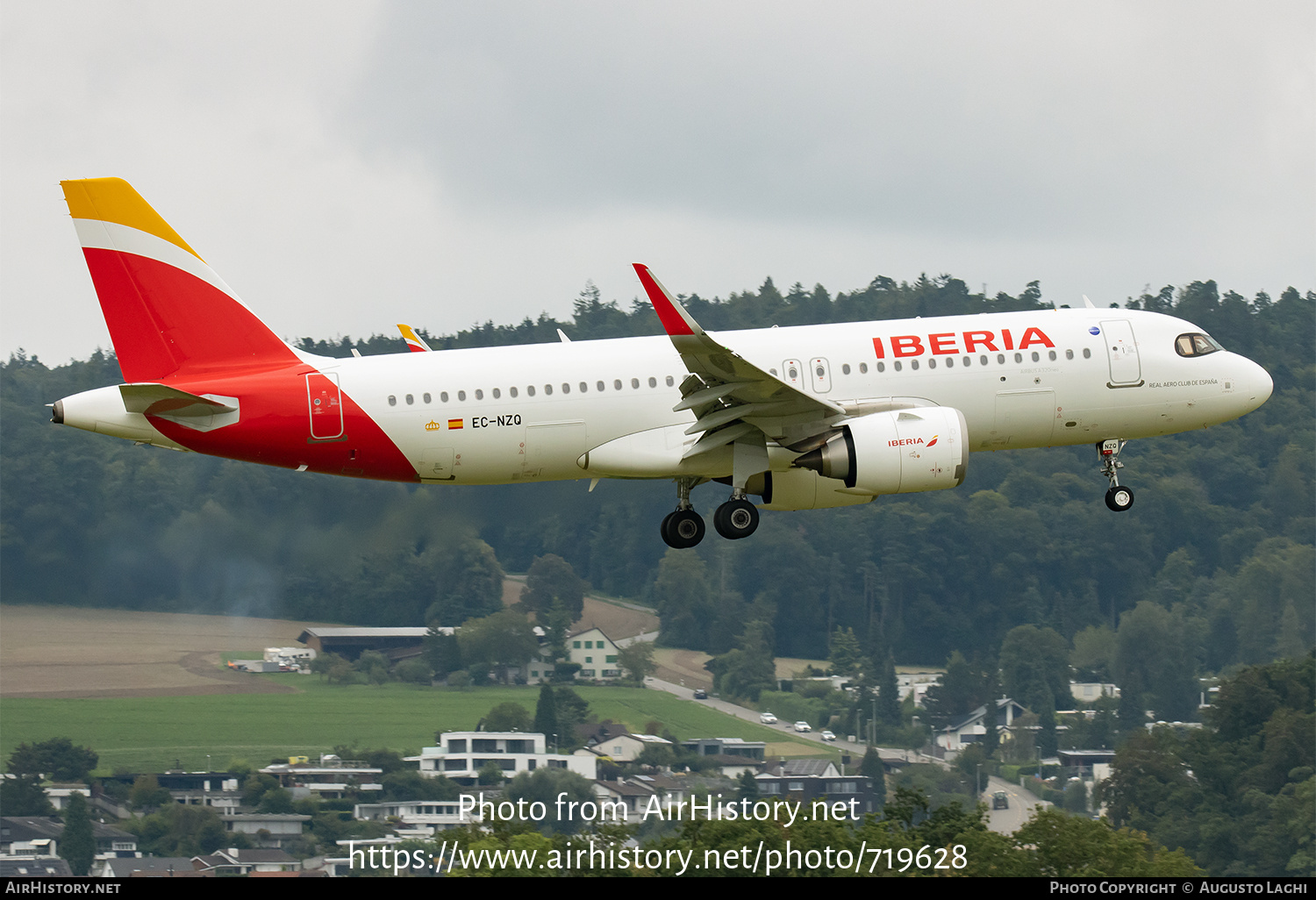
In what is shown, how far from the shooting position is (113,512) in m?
84.0

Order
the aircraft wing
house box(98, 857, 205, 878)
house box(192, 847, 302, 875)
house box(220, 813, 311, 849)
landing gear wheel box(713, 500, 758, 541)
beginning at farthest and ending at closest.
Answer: house box(220, 813, 311, 849) < house box(192, 847, 302, 875) < house box(98, 857, 205, 878) < landing gear wheel box(713, 500, 758, 541) < the aircraft wing

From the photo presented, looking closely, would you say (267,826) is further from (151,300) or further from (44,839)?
(151,300)

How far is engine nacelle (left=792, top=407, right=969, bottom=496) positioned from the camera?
35.3 metres

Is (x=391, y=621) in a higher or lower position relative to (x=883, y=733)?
higher

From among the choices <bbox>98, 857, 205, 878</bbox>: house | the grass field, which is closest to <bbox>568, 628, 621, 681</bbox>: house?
the grass field

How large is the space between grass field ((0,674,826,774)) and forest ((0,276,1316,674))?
5558 mm

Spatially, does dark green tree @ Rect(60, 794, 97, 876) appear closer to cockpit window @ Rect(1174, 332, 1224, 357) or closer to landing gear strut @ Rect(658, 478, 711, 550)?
landing gear strut @ Rect(658, 478, 711, 550)

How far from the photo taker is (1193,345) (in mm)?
39531

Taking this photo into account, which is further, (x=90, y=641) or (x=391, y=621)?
(x=391, y=621)

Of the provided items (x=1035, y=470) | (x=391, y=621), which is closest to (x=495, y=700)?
(x=391, y=621)

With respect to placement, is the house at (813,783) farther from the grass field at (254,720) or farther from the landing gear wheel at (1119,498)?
the landing gear wheel at (1119,498)

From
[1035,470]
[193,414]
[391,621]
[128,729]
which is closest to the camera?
[193,414]

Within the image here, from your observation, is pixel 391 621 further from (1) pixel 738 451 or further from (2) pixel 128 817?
(1) pixel 738 451

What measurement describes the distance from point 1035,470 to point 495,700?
6200 cm
